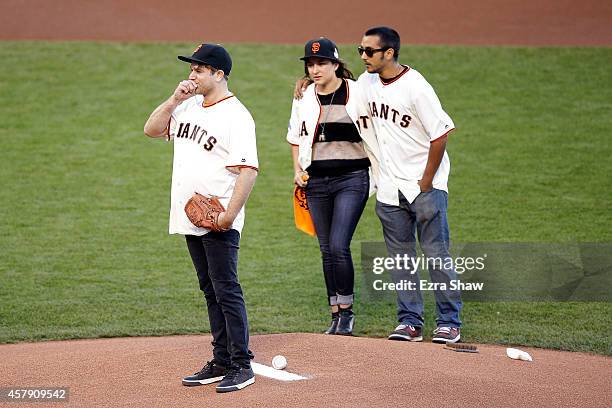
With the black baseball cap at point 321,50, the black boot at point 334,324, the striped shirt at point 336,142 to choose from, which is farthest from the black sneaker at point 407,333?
the black baseball cap at point 321,50

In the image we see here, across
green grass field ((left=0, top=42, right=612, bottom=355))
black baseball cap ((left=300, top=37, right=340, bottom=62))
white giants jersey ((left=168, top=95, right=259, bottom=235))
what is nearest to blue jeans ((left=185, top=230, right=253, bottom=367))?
white giants jersey ((left=168, top=95, right=259, bottom=235))

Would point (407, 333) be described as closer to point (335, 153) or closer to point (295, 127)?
point (335, 153)

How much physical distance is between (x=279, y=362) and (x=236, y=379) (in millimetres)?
449

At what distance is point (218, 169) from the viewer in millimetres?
5934

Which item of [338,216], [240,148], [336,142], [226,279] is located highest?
[336,142]

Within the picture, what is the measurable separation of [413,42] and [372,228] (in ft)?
25.4

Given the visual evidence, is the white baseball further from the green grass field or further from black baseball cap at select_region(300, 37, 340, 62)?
black baseball cap at select_region(300, 37, 340, 62)

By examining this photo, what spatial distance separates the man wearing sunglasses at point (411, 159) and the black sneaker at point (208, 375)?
66.9 inches

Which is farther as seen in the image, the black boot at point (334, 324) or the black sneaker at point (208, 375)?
the black boot at point (334, 324)

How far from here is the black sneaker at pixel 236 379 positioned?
5.85 meters

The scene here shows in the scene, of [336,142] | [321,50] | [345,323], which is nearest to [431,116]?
[336,142]

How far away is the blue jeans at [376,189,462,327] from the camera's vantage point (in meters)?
7.29

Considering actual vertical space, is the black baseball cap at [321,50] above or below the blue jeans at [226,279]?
above

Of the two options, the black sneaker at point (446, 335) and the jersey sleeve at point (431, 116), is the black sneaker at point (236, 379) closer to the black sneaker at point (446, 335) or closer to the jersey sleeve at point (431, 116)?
the black sneaker at point (446, 335)
